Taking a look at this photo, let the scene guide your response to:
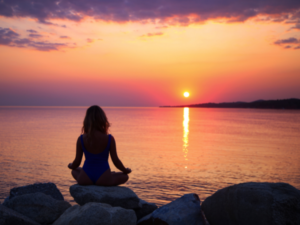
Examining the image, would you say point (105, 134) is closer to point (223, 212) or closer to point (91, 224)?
point (91, 224)

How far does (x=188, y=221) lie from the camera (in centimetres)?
554

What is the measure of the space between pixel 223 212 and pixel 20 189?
18.7 ft

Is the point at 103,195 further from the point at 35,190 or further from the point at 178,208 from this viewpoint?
the point at 35,190

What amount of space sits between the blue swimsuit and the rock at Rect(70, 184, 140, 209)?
0.28 meters

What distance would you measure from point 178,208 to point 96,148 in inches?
89.6

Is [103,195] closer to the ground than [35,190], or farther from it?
farther from it

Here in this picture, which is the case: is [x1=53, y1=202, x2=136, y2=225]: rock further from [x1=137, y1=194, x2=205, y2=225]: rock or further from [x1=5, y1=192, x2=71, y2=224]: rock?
[x1=5, y1=192, x2=71, y2=224]: rock

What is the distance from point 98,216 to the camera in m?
5.02

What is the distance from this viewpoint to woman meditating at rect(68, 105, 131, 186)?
6109mm

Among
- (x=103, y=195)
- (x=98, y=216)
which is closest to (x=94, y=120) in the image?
(x=103, y=195)

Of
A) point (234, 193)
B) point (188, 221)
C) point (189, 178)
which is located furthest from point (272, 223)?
point (189, 178)

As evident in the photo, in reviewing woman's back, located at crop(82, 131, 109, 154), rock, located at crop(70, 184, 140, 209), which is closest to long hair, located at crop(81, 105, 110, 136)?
woman's back, located at crop(82, 131, 109, 154)

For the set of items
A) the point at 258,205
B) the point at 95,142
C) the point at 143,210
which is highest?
the point at 95,142

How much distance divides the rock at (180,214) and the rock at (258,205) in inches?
15.1
